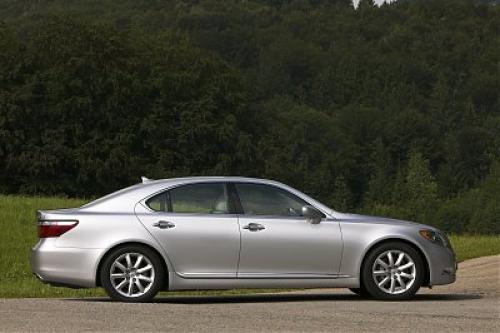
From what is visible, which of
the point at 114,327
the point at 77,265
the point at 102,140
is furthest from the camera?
the point at 102,140

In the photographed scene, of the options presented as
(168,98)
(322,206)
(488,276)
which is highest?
(168,98)

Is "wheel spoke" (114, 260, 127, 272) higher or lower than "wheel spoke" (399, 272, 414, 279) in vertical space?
higher

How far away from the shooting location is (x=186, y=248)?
546 inches

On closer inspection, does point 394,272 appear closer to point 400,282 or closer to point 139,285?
point 400,282

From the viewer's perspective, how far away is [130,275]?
44.8 feet

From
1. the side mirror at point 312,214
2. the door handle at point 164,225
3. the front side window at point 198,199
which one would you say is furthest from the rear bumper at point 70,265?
the side mirror at point 312,214

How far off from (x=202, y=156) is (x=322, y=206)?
59082 mm

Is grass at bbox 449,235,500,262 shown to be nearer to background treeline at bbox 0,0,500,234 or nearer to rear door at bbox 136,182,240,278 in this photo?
→ rear door at bbox 136,182,240,278

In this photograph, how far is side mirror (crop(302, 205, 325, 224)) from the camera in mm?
14062

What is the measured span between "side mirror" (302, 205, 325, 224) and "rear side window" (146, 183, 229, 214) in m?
0.82

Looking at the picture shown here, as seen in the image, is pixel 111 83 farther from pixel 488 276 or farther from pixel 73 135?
pixel 488 276

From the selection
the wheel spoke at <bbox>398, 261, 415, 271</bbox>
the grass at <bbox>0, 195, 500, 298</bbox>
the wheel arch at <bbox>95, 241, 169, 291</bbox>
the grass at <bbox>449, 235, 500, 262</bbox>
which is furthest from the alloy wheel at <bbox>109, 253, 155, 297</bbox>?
the grass at <bbox>449, 235, 500, 262</bbox>

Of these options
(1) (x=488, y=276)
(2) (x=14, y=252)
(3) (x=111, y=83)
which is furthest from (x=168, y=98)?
(1) (x=488, y=276)

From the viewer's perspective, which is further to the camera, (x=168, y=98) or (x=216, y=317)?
(x=168, y=98)
